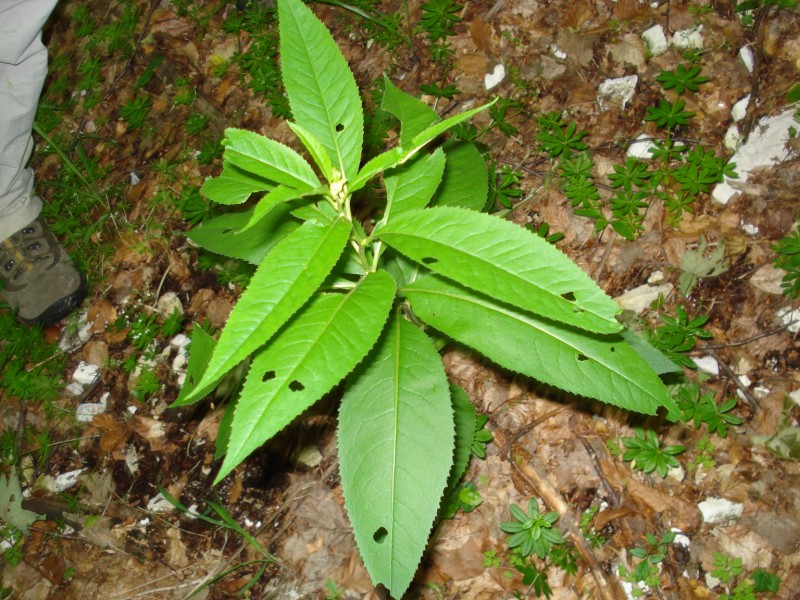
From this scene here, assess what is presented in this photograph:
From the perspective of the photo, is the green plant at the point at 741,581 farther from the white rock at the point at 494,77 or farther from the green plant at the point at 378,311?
the white rock at the point at 494,77

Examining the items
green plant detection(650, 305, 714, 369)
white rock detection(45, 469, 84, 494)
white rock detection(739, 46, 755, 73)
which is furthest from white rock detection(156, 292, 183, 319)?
white rock detection(739, 46, 755, 73)

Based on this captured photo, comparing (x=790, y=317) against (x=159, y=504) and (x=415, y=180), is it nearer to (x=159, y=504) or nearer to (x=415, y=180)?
(x=415, y=180)

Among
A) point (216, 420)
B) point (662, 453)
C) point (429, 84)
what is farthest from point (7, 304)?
point (662, 453)

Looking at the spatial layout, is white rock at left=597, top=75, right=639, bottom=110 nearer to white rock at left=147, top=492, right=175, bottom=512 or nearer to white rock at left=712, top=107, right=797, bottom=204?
white rock at left=712, top=107, right=797, bottom=204

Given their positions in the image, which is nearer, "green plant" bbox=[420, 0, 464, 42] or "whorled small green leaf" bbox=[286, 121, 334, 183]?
"whorled small green leaf" bbox=[286, 121, 334, 183]

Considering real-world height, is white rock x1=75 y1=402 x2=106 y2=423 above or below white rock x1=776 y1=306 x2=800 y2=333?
above

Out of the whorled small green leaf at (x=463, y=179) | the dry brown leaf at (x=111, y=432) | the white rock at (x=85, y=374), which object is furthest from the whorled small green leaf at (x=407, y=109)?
the white rock at (x=85, y=374)

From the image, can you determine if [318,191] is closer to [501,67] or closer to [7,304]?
[501,67]

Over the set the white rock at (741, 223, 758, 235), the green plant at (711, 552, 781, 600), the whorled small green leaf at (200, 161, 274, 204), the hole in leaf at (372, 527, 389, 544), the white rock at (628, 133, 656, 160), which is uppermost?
the whorled small green leaf at (200, 161, 274, 204)
